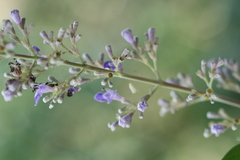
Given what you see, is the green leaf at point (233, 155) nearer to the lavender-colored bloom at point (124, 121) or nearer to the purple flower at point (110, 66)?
the lavender-colored bloom at point (124, 121)

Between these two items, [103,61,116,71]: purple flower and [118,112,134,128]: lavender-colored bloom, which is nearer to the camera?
[118,112,134,128]: lavender-colored bloom

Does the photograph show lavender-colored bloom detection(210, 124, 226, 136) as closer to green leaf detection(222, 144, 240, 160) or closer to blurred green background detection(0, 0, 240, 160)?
green leaf detection(222, 144, 240, 160)

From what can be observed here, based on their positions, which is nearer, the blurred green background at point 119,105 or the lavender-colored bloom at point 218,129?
the lavender-colored bloom at point 218,129

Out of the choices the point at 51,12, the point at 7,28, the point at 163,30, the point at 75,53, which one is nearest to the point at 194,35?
the point at 163,30

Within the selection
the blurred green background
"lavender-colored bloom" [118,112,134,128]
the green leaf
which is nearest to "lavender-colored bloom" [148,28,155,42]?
"lavender-colored bloom" [118,112,134,128]

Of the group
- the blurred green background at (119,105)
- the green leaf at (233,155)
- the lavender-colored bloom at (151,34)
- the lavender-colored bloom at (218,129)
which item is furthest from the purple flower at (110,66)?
the blurred green background at (119,105)

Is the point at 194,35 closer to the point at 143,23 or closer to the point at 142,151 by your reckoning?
the point at 143,23

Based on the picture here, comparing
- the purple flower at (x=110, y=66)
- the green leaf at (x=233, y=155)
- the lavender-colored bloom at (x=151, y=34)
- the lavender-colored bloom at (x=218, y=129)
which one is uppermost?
the lavender-colored bloom at (x=151, y=34)

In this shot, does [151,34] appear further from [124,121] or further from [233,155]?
[233,155]
